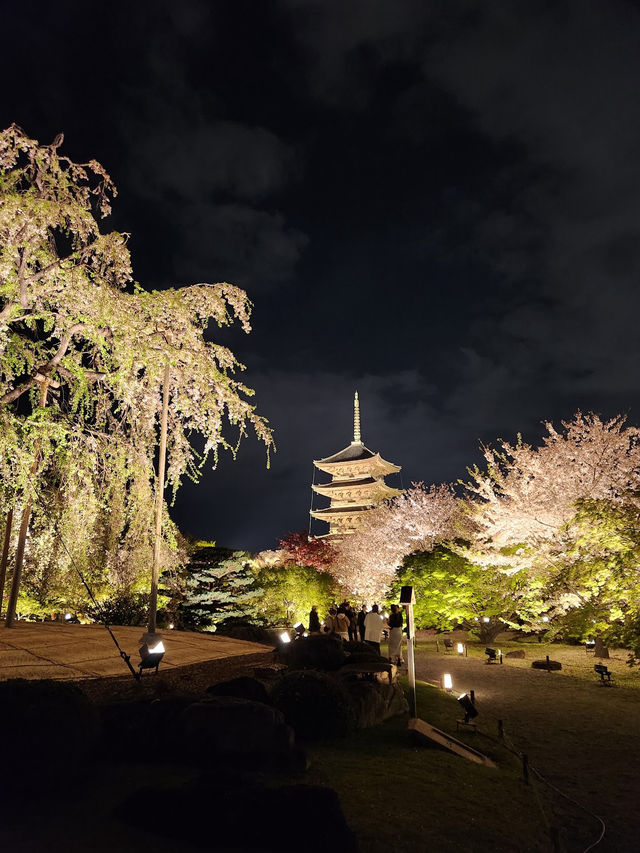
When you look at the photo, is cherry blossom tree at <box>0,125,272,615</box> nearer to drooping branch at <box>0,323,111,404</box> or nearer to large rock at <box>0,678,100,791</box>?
drooping branch at <box>0,323,111,404</box>

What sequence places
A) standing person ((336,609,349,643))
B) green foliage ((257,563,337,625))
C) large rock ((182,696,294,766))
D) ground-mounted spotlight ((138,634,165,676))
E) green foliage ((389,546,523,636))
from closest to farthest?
large rock ((182,696,294,766)), ground-mounted spotlight ((138,634,165,676)), standing person ((336,609,349,643)), green foliage ((389,546,523,636)), green foliage ((257,563,337,625))

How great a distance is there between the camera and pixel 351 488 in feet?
189

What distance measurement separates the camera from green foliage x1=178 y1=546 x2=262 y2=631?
2033cm

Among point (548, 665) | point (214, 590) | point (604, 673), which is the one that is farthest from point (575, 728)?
point (214, 590)

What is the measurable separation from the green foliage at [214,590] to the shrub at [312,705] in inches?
547

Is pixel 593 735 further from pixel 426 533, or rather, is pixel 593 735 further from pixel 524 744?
pixel 426 533

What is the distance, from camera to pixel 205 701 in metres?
5.34

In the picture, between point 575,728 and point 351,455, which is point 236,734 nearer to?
point 575,728

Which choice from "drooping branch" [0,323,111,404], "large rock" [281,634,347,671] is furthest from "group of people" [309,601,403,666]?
"drooping branch" [0,323,111,404]

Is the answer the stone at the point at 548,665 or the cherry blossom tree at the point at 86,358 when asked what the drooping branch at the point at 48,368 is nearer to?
the cherry blossom tree at the point at 86,358

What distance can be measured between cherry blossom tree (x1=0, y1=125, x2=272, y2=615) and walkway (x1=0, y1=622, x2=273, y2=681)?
1511 millimetres

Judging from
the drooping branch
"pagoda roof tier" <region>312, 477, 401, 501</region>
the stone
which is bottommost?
the stone

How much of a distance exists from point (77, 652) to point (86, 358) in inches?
163

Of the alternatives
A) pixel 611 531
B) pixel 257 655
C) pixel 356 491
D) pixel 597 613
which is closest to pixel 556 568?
pixel 597 613
